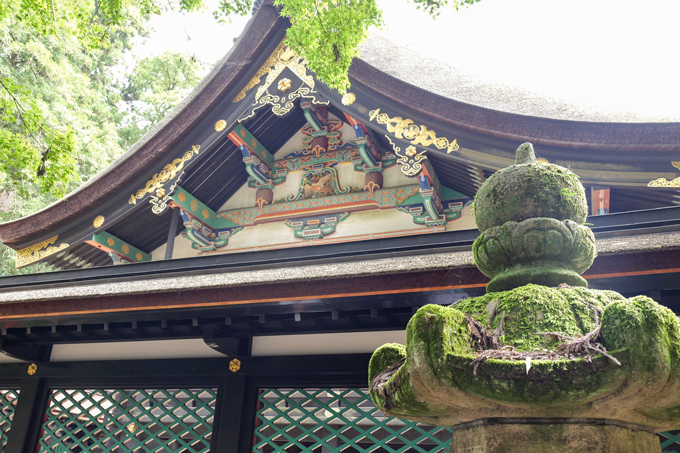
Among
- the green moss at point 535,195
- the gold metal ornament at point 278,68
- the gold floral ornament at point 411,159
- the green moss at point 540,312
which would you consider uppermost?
the gold metal ornament at point 278,68

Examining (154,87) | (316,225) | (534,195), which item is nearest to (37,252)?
(316,225)

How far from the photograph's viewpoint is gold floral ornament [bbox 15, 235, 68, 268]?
577 cm

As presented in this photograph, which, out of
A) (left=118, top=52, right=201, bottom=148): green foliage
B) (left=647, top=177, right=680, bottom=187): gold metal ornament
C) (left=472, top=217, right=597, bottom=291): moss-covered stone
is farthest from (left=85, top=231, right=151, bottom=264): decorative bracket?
(left=118, top=52, right=201, bottom=148): green foliage

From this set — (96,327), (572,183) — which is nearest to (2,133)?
(96,327)

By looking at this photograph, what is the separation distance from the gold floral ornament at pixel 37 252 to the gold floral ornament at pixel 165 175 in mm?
1135

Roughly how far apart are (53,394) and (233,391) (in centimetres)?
223

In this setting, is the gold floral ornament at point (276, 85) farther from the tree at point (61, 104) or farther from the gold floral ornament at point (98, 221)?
the gold floral ornament at point (98, 221)

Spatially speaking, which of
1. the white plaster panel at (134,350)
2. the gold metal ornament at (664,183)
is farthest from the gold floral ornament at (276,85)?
the gold metal ornament at (664,183)

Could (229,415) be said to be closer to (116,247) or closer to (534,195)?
(116,247)

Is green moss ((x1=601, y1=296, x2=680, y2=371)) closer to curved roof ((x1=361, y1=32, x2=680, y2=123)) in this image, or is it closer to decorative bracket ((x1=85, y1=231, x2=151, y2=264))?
curved roof ((x1=361, y1=32, x2=680, y2=123))

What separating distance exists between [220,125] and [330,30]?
6.23ft

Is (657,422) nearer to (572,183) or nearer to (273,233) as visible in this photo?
(572,183)

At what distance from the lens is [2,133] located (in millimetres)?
4688

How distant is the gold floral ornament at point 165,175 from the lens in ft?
17.8
